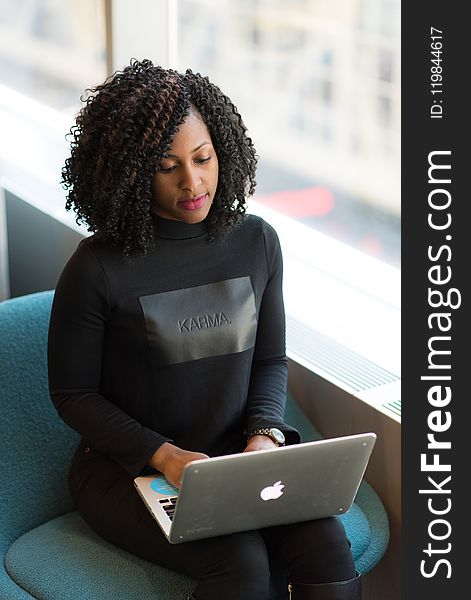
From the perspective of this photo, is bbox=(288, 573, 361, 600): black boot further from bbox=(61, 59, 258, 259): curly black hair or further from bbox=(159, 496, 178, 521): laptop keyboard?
bbox=(61, 59, 258, 259): curly black hair

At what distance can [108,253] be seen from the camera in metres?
1.72

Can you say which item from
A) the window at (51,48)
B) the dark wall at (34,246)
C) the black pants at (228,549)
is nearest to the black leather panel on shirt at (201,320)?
the black pants at (228,549)

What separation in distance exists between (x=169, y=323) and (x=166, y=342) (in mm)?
33

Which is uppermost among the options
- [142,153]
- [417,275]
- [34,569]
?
[142,153]

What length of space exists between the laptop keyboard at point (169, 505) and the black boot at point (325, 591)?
22 cm

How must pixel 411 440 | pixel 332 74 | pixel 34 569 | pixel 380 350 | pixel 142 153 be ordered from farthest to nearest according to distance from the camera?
pixel 332 74, pixel 380 350, pixel 411 440, pixel 34 569, pixel 142 153

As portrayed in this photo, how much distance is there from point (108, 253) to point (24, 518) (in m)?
0.55

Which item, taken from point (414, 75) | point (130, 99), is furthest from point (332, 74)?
point (130, 99)

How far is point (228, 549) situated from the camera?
5.30 feet

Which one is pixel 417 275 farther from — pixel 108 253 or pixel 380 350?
pixel 108 253

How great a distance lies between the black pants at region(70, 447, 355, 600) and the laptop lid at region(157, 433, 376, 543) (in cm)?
3

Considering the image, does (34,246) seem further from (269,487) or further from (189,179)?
(269,487)

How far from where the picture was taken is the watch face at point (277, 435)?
1.77 meters

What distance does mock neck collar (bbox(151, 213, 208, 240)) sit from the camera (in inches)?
68.9
